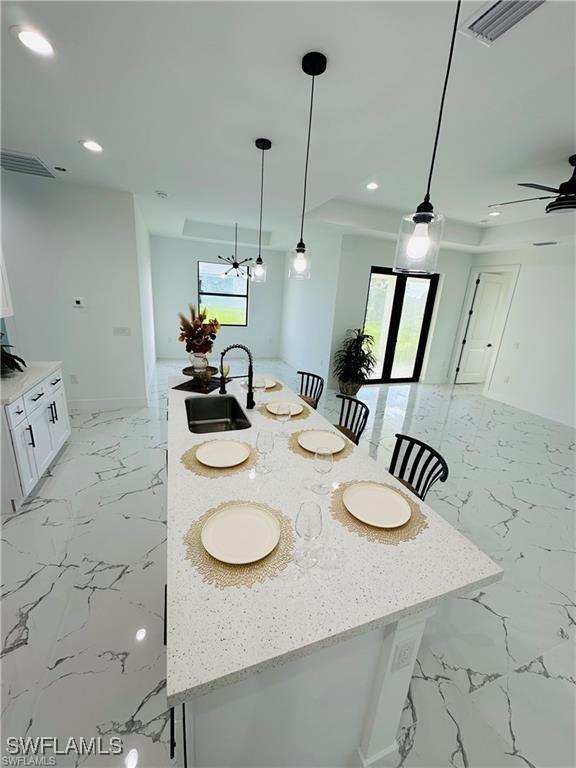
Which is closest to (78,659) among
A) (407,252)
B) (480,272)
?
(407,252)

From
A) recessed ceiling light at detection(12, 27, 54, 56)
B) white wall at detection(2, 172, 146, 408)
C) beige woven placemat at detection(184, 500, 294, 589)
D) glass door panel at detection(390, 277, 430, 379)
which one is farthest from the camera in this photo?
glass door panel at detection(390, 277, 430, 379)

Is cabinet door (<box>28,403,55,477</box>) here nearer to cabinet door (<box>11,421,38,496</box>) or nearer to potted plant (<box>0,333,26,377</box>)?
cabinet door (<box>11,421,38,496</box>)

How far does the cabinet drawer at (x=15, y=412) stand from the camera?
7.02 feet

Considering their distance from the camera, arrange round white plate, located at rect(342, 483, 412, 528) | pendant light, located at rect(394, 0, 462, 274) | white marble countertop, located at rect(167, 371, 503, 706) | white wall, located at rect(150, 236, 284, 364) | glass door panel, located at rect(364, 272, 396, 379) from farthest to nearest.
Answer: white wall, located at rect(150, 236, 284, 364)
glass door panel, located at rect(364, 272, 396, 379)
pendant light, located at rect(394, 0, 462, 274)
round white plate, located at rect(342, 483, 412, 528)
white marble countertop, located at rect(167, 371, 503, 706)

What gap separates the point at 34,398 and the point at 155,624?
6.47 feet

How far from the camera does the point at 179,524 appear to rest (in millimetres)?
1142

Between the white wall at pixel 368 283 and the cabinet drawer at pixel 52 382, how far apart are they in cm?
398

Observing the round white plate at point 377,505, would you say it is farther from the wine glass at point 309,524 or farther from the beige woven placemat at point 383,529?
the wine glass at point 309,524

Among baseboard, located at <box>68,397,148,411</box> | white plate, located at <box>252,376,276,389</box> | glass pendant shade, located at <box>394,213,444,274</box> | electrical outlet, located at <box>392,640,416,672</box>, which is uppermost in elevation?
glass pendant shade, located at <box>394,213,444,274</box>

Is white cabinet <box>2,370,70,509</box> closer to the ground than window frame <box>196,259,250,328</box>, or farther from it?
closer to the ground

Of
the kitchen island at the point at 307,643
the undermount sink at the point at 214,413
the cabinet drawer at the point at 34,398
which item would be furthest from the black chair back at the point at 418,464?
the cabinet drawer at the point at 34,398

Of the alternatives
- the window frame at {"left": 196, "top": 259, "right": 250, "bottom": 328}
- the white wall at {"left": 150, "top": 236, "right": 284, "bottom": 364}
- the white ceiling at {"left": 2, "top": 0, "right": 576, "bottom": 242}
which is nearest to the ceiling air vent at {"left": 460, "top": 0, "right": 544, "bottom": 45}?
the white ceiling at {"left": 2, "top": 0, "right": 576, "bottom": 242}

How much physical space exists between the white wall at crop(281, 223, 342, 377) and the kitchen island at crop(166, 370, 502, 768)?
15.1ft

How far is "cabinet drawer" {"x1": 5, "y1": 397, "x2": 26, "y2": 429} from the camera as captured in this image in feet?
7.02
